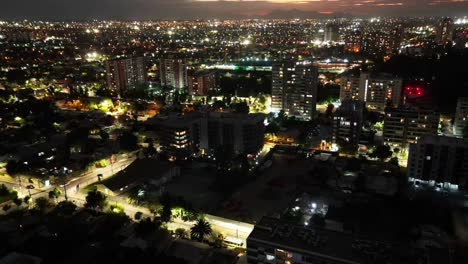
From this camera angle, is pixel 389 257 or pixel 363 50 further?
pixel 363 50

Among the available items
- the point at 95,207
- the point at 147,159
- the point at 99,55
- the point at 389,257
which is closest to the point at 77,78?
the point at 99,55

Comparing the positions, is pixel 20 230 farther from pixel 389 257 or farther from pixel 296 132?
pixel 296 132

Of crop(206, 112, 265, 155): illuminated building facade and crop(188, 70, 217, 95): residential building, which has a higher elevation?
crop(188, 70, 217, 95): residential building

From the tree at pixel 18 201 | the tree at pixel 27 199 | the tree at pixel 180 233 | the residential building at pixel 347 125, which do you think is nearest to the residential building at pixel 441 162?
the residential building at pixel 347 125

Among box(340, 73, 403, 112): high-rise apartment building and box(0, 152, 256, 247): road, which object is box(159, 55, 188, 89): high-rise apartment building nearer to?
box(340, 73, 403, 112): high-rise apartment building

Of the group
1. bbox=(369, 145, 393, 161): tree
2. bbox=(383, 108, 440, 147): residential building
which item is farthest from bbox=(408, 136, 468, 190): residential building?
bbox=(383, 108, 440, 147): residential building
